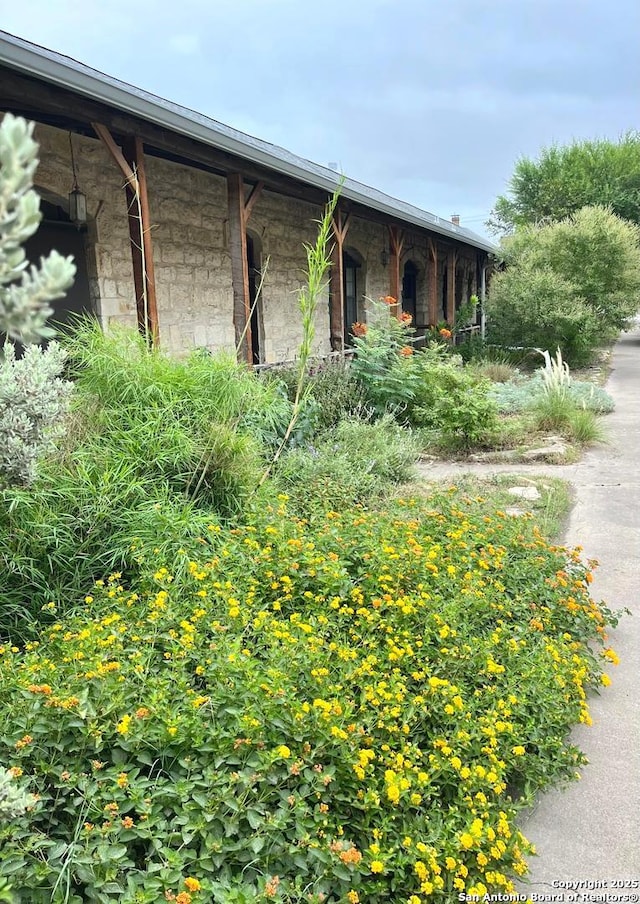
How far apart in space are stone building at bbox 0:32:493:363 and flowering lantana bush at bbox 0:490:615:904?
8.13 ft

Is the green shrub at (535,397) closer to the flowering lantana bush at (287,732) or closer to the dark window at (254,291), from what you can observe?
the dark window at (254,291)

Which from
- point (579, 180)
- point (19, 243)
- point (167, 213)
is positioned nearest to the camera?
point (19, 243)

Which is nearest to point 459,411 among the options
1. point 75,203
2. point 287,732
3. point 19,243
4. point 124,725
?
point 75,203

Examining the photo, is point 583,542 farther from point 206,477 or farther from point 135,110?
point 135,110

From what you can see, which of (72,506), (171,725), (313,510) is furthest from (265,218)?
(171,725)

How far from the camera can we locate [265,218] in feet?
29.7

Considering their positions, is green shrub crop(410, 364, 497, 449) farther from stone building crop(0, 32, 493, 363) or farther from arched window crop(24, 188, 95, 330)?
arched window crop(24, 188, 95, 330)

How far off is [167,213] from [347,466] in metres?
4.04

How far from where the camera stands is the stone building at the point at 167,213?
4691 mm

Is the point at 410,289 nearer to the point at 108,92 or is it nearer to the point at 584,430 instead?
the point at 584,430

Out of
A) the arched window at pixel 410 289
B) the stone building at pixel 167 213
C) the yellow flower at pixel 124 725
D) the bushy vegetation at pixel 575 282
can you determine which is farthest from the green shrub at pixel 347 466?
the arched window at pixel 410 289

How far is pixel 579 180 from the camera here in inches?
1035

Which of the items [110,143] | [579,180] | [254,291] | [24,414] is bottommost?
[24,414]

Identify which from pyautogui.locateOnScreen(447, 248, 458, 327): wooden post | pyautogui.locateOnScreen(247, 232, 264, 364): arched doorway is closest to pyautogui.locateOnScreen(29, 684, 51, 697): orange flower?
pyautogui.locateOnScreen(247, 232, 264, 364): arched doorway
